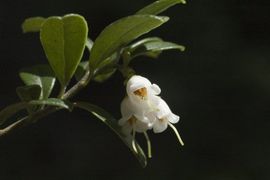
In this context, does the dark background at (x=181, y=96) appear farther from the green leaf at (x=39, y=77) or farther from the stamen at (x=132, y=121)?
the stamen at (x=132, y=121)

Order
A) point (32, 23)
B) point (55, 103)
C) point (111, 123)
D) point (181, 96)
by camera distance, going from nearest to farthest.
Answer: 1. point (55, 103)
2. point (111, 123)
3. point (32, 23)
4. point (181, 96)

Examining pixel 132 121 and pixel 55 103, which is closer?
pixel 55 103

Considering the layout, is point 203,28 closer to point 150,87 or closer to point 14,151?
point 14,151

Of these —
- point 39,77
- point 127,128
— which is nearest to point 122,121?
point 127,128

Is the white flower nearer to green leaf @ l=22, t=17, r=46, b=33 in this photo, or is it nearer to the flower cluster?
the flower cluster

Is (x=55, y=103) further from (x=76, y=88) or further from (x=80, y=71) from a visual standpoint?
(x=80, y=71)
